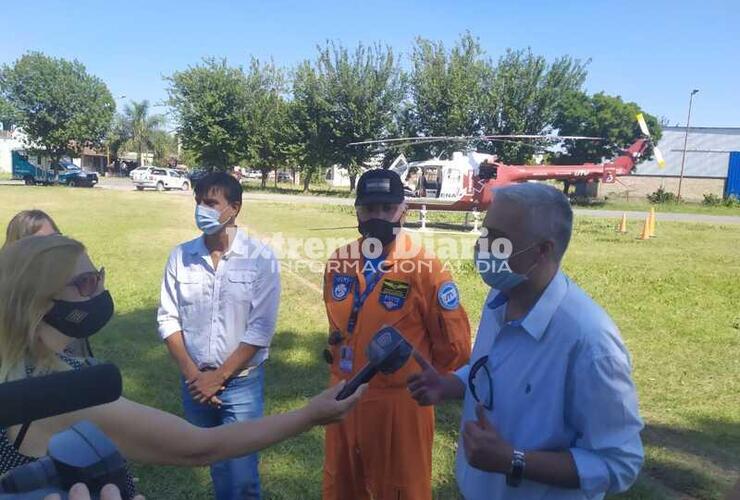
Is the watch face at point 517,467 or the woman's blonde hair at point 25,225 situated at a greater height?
the woman's blonde hair at point 25,225

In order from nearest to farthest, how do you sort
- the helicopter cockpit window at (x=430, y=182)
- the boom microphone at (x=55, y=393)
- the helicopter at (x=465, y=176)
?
the boom microphone at (x=55, y=393) < the helicopter at (x=465, y=176) < the helicopter cockpit window at (x=430, y=182)

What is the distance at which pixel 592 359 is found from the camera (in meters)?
1.74

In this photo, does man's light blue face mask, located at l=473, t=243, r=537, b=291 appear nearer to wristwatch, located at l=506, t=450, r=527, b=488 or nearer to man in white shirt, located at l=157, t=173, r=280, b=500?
wristwatch, located at l=506, t=450, r=527, b=488

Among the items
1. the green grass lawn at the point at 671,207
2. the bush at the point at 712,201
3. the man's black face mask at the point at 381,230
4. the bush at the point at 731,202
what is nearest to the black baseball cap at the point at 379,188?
the man's black face mask at the point at 381,230

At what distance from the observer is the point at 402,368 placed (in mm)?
2699

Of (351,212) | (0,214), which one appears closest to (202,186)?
(0,214)

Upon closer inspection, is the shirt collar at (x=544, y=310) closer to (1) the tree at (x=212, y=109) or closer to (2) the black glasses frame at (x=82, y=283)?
(2) the black glasses frame at (x=82, y=283)

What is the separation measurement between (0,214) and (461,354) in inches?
871

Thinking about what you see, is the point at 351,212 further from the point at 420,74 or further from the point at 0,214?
the point at 420,74

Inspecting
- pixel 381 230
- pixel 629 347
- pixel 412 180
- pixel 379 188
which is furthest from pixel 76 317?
pixel 412 180

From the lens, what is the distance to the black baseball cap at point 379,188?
3.15m

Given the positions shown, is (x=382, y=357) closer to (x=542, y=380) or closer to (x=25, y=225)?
(x=542, y=380)

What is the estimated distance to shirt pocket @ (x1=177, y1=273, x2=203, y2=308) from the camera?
331 centimetres

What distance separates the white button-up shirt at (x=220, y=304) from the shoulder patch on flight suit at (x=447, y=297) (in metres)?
1.10
